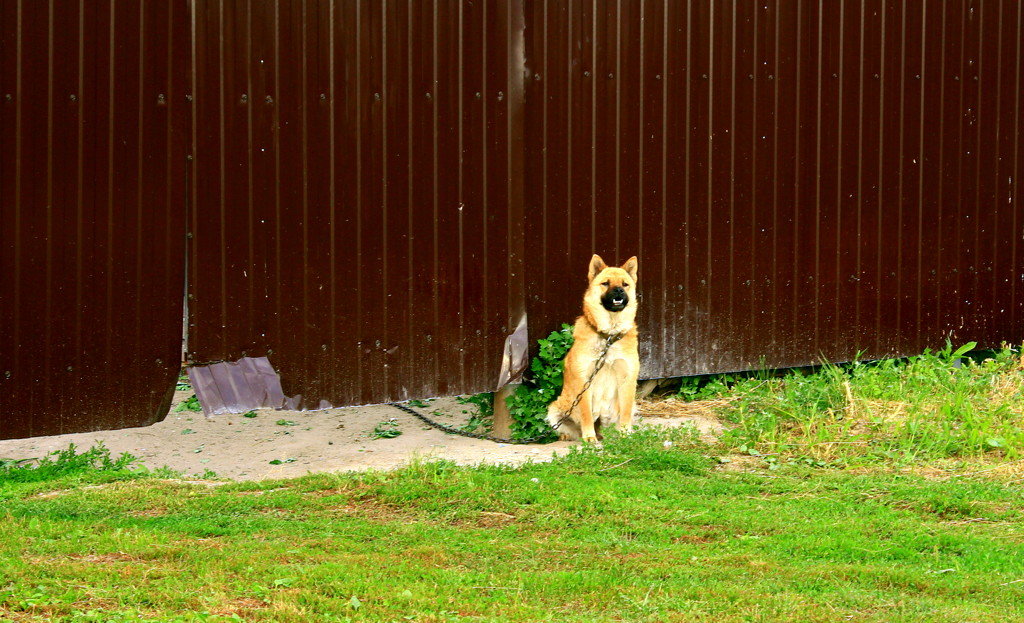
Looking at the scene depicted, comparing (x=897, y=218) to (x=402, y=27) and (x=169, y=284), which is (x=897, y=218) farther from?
(x=169, y=284)

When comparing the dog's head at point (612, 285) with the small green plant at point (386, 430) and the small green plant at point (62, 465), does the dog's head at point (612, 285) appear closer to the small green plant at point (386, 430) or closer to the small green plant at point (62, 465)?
the small green plant at point (386, 430)

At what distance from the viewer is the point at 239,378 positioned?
6.84m

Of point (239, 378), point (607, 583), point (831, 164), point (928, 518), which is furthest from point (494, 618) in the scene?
point (831, 164)

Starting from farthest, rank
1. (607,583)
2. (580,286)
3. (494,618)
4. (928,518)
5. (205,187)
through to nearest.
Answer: (580,286) < (205,187) < (928,518) < (607,583) < (494,618)

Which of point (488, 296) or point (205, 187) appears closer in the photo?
point (205, 187)

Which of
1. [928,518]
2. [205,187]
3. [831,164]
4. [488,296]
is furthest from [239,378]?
[831,164]

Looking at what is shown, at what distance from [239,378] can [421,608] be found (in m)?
2.96

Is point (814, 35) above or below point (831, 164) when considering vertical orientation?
above

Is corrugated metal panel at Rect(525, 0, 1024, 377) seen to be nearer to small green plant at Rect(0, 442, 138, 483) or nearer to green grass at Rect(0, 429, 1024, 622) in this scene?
green grass at Rect(0, 429, 1024, 622)

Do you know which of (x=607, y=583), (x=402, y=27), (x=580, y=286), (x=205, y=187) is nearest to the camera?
(x=607, y=583)

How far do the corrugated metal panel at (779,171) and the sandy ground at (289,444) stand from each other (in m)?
1.04

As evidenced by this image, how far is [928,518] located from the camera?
19.0 ft

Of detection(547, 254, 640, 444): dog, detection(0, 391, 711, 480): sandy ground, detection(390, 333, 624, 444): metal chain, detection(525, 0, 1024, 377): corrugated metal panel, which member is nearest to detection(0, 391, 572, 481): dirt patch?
detection(0, 391, 711, 480): sandy ground

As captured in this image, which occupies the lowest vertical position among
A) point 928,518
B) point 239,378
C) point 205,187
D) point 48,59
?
point 928,518
